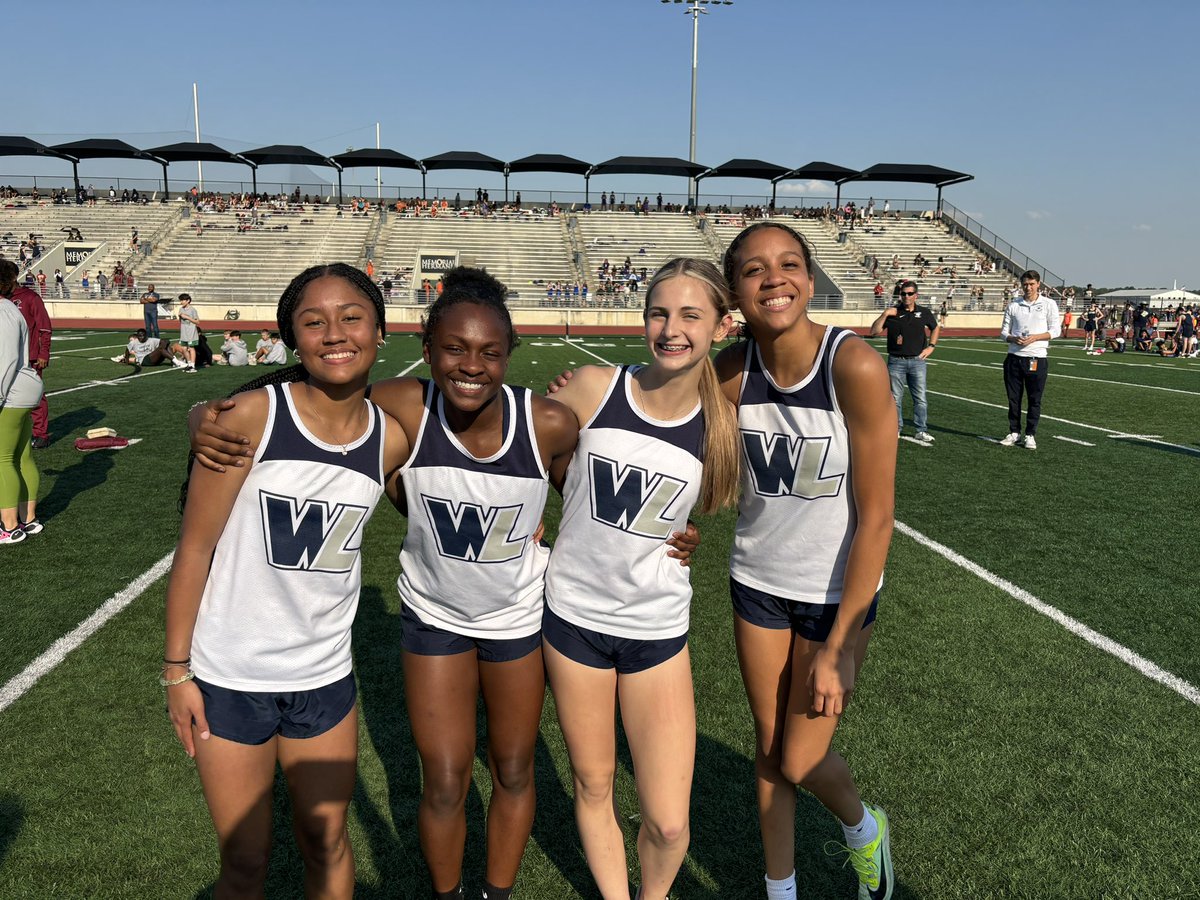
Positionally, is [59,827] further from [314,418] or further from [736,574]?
[736,574]

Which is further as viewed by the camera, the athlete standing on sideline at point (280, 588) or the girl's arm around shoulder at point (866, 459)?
the girl's arm around shoulder at point (866, 459)

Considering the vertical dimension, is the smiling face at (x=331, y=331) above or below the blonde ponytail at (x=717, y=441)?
above

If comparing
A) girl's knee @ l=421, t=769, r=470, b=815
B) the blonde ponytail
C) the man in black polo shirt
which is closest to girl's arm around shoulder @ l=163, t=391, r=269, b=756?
girl's knee @ l=421, t=769, r=470, b=815

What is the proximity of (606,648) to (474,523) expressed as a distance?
21.0 inches

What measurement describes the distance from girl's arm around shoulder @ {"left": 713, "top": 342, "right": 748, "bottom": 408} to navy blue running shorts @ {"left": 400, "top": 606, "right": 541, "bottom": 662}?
98 centimetres

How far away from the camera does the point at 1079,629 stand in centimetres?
479

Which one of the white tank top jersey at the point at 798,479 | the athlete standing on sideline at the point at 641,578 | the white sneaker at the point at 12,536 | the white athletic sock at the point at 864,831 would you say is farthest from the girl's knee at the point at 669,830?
the white sneaker at the point at 12,536

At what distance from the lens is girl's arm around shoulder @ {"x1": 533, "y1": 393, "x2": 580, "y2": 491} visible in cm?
233

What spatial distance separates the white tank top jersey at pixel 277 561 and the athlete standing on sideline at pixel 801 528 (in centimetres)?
123

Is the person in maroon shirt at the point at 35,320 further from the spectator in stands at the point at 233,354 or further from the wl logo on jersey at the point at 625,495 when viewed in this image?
the spectator in stands at the point at 233,354

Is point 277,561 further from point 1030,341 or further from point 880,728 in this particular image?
point 1030,341

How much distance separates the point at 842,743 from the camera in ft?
11.8

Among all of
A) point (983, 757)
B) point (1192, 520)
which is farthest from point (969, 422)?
point (983, 757)

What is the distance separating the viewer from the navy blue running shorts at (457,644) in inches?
93.9
